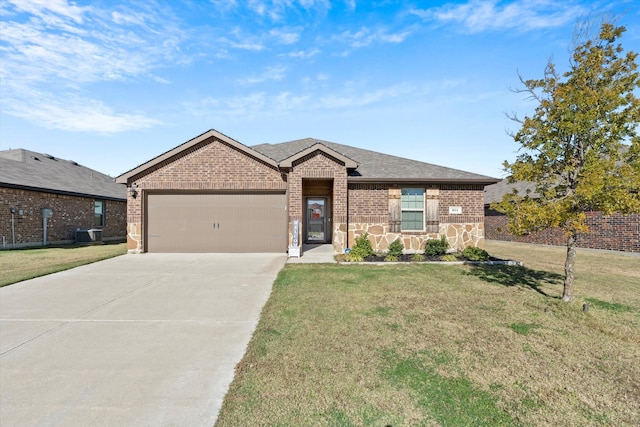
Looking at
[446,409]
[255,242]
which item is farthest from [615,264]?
[255,242]

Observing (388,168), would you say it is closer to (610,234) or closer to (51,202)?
(610,234)

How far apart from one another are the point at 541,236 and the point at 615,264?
8.50 metres

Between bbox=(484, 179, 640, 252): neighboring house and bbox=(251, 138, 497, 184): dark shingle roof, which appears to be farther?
bbox=(484, 179, 640, 252): neighboring house

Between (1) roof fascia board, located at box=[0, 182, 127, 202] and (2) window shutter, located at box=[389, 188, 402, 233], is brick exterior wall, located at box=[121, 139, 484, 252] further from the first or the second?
(1) roof fascia board, located at box=[0, 182, 127, 202]

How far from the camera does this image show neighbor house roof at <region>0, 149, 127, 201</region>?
16.3 meters

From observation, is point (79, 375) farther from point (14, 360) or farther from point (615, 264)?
point (615, 264)

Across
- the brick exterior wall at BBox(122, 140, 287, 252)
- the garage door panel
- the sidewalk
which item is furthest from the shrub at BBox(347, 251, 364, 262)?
the brick exterior wall at BBox(122, 140, 287, 252)

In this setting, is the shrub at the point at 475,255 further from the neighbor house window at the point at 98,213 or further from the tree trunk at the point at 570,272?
the neighbor house window at the point at 98,213

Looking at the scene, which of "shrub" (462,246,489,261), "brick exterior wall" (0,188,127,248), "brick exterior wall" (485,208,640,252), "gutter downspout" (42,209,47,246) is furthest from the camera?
"gutter downspout" (42,209,47,246)

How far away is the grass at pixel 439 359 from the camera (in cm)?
282

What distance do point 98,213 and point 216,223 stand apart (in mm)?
12882

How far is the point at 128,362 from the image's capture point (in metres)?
3.83

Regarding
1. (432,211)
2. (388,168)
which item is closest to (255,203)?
(388,168)

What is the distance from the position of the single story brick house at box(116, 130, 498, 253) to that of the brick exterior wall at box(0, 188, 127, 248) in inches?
293
